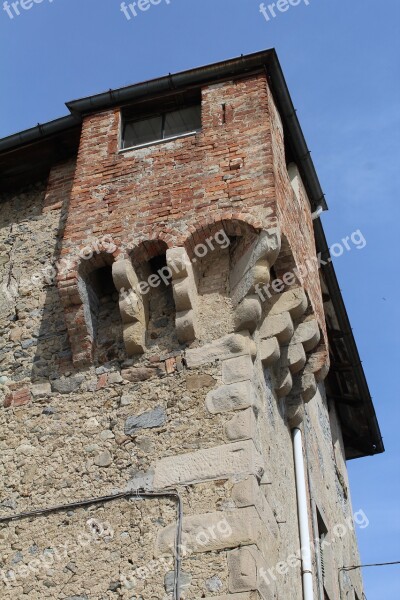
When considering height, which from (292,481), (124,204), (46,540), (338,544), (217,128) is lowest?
(46,540)

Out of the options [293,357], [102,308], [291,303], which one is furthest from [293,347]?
[102,308]

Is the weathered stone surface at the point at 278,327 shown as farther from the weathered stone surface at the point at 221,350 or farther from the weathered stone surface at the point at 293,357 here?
the weathered stone surface at the point at 221,350

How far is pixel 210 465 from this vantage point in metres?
5.27

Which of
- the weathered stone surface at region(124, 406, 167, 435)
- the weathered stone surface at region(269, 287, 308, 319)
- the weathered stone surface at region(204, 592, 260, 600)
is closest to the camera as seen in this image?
the weathered stone surface at region(204, 592, 260, 600)

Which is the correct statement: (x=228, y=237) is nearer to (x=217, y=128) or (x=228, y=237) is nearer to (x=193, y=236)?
(x=193, y=236)

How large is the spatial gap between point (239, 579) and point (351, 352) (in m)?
5.56

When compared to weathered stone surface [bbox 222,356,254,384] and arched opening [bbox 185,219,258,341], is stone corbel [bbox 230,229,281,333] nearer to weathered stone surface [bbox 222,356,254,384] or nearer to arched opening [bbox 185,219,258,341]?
arched opening [bbox 185,219,258,341]

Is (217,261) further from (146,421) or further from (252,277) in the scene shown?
(146,421)

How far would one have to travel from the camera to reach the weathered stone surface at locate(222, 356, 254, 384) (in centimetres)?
566

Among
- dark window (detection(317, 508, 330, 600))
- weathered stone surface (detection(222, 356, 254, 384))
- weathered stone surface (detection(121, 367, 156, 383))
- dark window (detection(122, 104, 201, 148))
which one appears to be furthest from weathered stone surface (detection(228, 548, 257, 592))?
dark window (detection(122, 104, 201, 148))

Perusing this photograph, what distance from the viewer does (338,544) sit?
28.5 feet

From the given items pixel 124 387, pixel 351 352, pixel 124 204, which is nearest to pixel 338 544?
pixel 351 352

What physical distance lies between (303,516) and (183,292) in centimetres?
214

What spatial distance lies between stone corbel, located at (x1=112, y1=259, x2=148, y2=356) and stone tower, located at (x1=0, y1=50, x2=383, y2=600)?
0.04 feet
